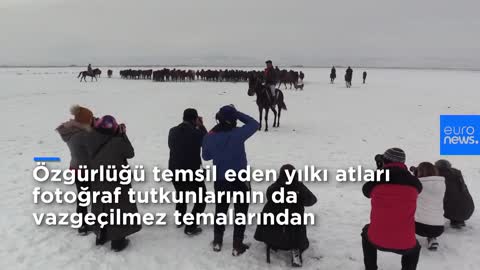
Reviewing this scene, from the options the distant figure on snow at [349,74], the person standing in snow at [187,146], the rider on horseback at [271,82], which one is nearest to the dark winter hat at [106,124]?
the person standing in snow at [187,146]

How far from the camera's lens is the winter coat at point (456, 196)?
463cm

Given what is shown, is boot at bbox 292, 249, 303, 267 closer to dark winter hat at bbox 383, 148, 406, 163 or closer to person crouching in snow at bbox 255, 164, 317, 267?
person crouching in snow at bbox 255, 164, 317, 267

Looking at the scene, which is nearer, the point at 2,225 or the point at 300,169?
A: the point at 2,225

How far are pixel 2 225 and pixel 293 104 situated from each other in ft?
48.8

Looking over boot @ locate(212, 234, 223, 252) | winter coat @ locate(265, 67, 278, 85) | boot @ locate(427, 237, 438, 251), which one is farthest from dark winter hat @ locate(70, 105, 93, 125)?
winter coat @ locate(265, 67, 278, 85)

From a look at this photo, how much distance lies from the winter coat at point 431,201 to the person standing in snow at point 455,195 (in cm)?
65

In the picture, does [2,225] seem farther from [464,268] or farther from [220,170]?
[464,268]

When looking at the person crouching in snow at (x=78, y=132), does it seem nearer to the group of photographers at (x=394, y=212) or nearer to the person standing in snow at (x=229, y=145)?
the person standing in snow at (x=229, y=145)

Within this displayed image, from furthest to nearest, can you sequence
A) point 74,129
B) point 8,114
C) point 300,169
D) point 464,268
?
point 8,114 → point 300,169 → point 74,129 → point 464,268

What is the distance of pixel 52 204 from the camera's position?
5539 mm

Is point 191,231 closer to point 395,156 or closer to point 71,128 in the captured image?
point 71,128

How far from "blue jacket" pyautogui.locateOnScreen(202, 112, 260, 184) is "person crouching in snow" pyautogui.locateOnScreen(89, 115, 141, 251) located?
96 centimetres

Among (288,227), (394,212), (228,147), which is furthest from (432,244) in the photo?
(228,147)

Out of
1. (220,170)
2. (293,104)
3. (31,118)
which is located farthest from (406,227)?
(293,104)
